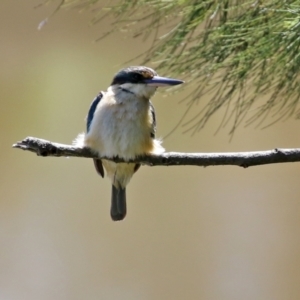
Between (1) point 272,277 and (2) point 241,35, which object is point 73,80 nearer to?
(1) point 272,277

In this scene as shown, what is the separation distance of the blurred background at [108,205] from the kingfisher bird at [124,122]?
0.88 metres

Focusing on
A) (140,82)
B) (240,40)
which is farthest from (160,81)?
(240,40)

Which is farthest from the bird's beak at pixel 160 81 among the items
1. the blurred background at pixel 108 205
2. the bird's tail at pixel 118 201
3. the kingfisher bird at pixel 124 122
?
the blurred background at pixel 108 205

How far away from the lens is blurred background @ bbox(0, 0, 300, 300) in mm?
2268

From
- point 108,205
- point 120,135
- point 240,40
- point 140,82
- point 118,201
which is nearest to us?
point 240,40

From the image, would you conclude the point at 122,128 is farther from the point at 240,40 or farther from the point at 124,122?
the point at 240,40

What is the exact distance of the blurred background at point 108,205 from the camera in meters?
2.27

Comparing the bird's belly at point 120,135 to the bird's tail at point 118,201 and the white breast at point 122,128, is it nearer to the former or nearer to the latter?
the white breast at point 122,128

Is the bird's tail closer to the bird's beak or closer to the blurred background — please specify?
the bird's beak

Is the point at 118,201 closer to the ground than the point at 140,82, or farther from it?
closer to the ground

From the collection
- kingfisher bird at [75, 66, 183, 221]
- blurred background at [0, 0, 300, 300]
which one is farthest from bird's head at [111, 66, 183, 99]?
blurred background at [0, 0, 300, 300]

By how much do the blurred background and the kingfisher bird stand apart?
34.5 inches

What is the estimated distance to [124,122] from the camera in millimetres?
1294

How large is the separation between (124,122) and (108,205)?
1045 mm
